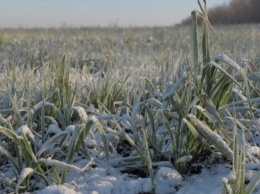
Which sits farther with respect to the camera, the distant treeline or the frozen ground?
the distant treeline

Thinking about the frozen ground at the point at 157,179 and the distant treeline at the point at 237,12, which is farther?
the distant treeline at the point at 237,12

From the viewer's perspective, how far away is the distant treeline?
17.1m

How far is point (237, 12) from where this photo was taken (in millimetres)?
17734

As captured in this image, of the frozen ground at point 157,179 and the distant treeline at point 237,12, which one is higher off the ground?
the distant treeline at point 237,12

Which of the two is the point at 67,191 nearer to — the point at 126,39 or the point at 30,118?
the point at 30,118

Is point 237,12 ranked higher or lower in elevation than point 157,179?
higher

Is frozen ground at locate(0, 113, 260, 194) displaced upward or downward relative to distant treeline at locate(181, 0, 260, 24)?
downward

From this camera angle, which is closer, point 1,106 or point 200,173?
point 200,173

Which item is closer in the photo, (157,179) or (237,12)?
(157,179)

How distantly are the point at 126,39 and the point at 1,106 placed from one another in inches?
132

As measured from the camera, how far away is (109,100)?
1.47 metres

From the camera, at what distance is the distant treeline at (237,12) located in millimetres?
17062

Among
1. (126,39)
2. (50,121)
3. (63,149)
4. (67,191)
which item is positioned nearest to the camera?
(67,191)

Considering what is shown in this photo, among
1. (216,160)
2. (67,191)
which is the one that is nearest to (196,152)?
(216,160)
